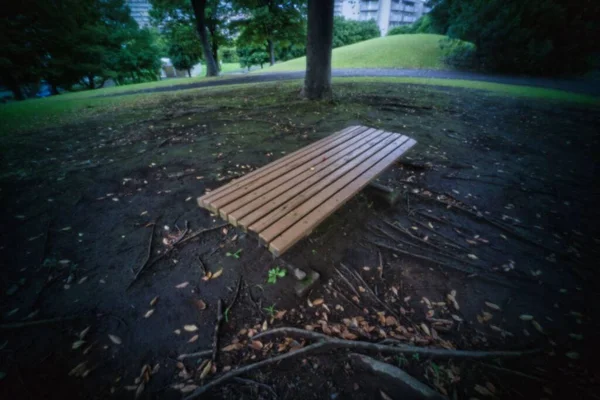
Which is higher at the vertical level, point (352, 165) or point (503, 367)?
point (352, 165)

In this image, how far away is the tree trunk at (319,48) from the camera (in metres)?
7.03

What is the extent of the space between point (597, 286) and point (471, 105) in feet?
25.9

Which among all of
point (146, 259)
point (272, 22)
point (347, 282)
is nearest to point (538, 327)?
point (347, 282)

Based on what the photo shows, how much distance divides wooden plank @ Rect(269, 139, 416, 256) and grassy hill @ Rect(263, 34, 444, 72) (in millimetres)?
19422

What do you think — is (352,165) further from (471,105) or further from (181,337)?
(471,105)

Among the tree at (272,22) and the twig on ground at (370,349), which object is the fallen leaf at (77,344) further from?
the tree at (272,22)

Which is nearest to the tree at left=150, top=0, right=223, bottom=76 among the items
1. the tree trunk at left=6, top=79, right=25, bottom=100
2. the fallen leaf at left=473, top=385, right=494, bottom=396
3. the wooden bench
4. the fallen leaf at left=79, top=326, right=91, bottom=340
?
the tree trunk at left=6, top=79, right=25, bottom=100

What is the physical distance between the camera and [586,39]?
43.1 ft

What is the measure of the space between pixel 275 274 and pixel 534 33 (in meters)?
20.0

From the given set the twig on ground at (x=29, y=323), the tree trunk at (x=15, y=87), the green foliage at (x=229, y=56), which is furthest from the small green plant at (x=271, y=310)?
the green foliage at (x=229, y=56)

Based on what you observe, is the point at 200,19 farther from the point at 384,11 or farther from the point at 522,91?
the point at 384,11

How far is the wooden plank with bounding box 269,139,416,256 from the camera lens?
1.75 m

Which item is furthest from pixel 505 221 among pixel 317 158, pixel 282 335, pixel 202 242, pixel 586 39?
pixel 586 39

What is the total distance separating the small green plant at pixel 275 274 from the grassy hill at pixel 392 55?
2052 cm
